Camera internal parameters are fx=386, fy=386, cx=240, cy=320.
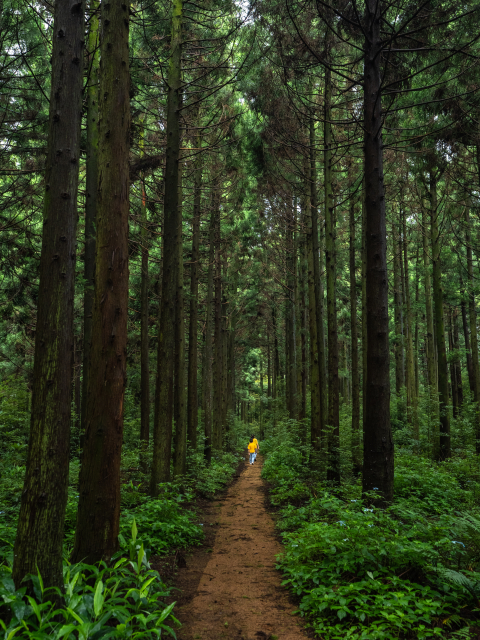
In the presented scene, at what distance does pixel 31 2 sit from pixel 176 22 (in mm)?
2984

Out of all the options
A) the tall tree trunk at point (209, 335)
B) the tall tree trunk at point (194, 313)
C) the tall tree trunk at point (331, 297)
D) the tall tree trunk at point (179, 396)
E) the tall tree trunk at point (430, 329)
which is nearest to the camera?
the tall tree trunk at point (179, 396)

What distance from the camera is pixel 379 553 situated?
416cm

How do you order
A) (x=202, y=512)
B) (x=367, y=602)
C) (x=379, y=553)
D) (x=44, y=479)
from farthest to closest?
(x=202, y=512) → (x=379, y=553) → (x=367, y=602) → (x=44, y=479)

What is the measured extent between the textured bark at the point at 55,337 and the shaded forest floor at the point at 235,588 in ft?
5.31

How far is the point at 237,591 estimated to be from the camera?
4770 millimetres

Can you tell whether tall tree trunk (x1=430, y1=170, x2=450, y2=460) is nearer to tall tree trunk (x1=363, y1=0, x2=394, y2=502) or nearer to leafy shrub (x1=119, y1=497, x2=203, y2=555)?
tall tree trunk (x1=363, y1=0, x2=394, y2=502)

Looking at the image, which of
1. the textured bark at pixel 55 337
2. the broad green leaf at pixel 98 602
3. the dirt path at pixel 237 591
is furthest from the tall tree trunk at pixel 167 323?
the broad green leaf at pixel 98 602

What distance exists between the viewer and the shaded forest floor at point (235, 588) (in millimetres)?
3799

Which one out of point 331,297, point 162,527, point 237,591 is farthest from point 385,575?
point 331,297

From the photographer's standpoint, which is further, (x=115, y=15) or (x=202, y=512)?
(x=202, y=512)

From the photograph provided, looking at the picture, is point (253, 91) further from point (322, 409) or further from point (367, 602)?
point (367, 602)

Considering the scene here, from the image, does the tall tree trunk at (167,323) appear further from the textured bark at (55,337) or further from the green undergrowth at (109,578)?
the textured bark at (55,337)

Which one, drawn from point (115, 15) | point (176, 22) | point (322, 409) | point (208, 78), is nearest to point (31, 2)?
point (176, 22)

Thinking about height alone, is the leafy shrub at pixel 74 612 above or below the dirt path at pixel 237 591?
above
